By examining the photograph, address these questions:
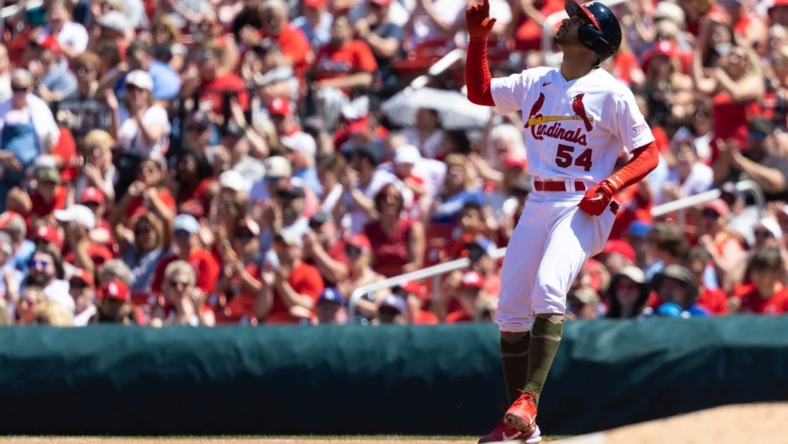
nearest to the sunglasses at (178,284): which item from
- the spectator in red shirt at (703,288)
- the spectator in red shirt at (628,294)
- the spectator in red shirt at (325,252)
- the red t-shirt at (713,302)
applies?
the spectator in red shirt at (325,252)

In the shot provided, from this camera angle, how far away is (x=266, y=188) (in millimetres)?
11320

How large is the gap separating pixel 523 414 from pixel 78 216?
6.04m

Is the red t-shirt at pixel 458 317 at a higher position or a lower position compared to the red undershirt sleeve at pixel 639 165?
lower

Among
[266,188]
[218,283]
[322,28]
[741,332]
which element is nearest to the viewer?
[741,332]

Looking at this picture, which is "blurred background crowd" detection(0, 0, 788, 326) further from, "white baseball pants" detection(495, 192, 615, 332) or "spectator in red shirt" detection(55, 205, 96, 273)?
"white baseball pants" detection(495, 192, 615, 332)

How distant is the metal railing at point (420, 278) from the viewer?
32.4 ft

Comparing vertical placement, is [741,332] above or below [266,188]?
above

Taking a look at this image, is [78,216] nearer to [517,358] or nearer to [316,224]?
[316,224]

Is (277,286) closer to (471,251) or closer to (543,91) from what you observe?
(471,251)

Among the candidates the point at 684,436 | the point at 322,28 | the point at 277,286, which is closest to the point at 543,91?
the point at 684,436

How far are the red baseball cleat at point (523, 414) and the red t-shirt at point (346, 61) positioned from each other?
7067 mm

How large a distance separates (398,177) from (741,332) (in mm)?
3764

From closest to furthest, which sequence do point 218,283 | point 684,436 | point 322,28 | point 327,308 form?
point 684,436, point 327,308, point 218,283, point 322,28

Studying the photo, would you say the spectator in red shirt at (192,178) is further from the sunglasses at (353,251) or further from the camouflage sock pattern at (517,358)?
the camouflage sock pattern at (517,358)
